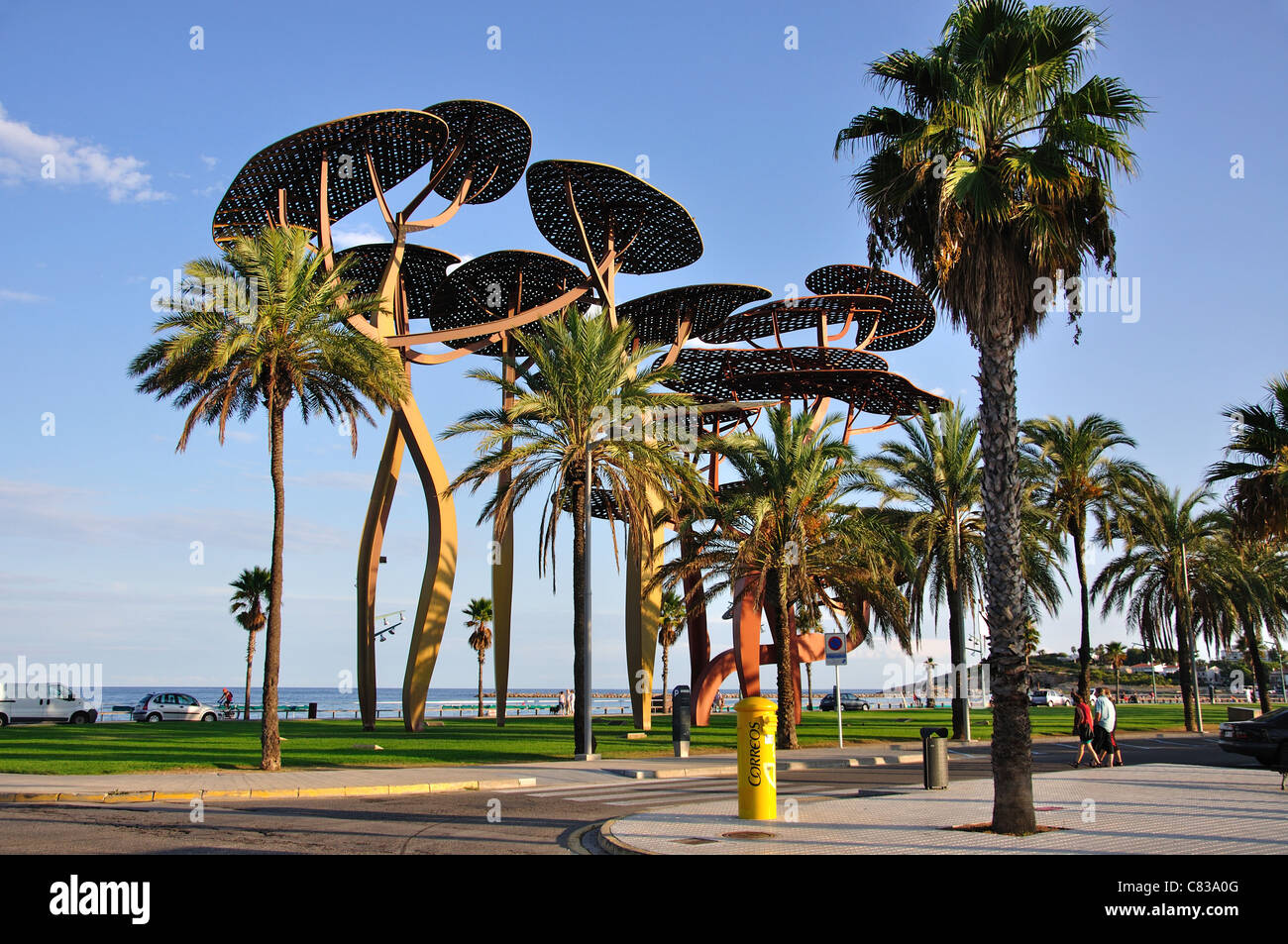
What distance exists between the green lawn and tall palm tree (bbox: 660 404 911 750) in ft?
13.7

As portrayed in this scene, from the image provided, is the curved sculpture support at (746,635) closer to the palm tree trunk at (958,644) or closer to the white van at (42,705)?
the palm tree trunk at (958,644)

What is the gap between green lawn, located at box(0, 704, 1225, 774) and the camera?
1991 cm

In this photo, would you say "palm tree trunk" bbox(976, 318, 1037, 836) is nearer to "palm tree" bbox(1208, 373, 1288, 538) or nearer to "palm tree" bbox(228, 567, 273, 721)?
"palm tree" bbox(1208, 373, 1288, 538)

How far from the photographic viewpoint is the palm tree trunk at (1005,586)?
10.3 meters

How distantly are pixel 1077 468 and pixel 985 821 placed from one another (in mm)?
25596

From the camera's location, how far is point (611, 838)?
397 inches

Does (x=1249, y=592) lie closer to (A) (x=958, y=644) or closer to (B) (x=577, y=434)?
(A) (x=958, y=644)

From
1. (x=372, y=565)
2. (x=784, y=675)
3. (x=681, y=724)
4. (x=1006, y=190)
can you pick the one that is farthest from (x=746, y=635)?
(x=1006, y=190)

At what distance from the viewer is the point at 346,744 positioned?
2525 centimetres

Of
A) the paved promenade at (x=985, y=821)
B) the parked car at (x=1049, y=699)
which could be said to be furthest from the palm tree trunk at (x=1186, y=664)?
the parked car at (x=1049, y=699)

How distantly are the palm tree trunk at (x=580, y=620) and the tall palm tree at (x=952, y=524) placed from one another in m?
10.1

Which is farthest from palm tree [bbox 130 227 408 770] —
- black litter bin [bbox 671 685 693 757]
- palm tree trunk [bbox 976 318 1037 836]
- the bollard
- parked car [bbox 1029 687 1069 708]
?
parked car [bbox 1029 687 1069 708]
